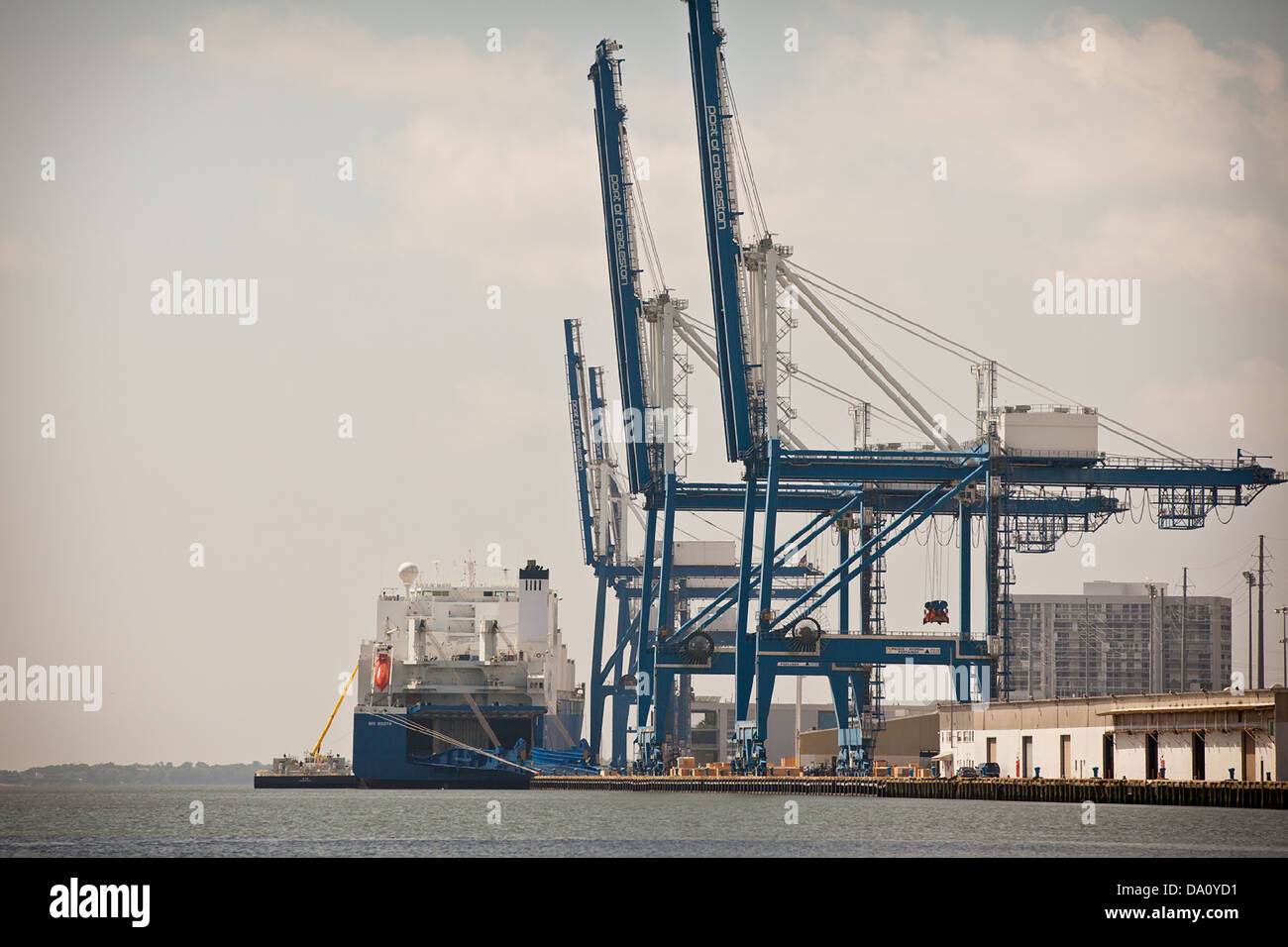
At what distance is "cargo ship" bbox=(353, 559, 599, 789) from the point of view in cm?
8731

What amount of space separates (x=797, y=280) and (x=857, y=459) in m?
8.31

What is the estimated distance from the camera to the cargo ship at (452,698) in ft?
286

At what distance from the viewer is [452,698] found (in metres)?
88.5

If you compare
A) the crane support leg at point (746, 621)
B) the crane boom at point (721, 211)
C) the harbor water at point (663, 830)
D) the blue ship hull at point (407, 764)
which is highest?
the crane boom at point (721, 211)

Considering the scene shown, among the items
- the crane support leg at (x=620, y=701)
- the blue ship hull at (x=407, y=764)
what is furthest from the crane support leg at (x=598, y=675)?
the blue ship hull at (x=407, y=764)

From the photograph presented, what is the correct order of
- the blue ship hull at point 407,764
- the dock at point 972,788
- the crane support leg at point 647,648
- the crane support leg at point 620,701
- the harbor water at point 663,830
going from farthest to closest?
1. the crane support leg at point 620,701
2. the crane support leg at point 647,648
3. the blue ship hull at point 407,764
4. the dock at point 972,788
5. the harbor water at point 663,830

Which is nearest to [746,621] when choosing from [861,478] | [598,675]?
[861,478]

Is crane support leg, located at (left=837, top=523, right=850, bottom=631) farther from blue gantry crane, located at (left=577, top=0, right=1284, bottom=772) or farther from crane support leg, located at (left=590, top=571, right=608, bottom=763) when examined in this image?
crane support leg, located at (left=590, top=571, right=608, bottom=763)

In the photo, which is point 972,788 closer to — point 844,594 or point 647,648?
point 844,594

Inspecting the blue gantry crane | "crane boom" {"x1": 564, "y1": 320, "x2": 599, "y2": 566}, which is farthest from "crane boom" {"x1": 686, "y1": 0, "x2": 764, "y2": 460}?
"crane boom" {"x1": 564, "y1": 320, "x2": 599, "y2": 566}

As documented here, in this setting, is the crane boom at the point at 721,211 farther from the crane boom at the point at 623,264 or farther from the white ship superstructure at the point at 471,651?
the white ship superstructure at the point at 471,651

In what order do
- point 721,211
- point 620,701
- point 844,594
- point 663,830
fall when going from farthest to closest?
point 620,701 < point 844,594 < point 721,211 < point 663,830
